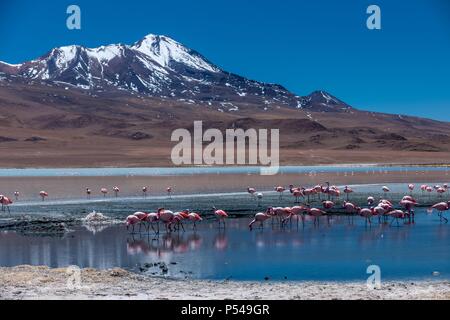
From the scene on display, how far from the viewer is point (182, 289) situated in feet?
29.4

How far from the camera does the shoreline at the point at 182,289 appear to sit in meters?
8.23

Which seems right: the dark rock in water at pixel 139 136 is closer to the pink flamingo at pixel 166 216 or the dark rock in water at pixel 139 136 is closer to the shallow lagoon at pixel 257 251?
the shallow lagoon at pixel 257 251

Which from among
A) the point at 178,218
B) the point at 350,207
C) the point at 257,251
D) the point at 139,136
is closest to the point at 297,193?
the point at 350,207

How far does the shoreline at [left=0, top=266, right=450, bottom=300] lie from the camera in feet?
27.0

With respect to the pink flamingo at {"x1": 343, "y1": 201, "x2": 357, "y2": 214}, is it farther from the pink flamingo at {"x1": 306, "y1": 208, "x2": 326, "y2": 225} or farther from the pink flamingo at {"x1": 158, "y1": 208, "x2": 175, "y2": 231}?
the pink flamingo at {"x1": 158, "y1": 208, "x2": 175, "y2": 231}

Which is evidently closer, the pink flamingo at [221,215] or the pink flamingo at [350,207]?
the pink flamingo at [221,215]

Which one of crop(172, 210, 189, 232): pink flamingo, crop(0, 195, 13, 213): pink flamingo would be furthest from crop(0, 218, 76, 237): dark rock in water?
crop(172, 210, 189, 232): pink flamingo

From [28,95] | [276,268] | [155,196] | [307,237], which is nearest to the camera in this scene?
[276,268]

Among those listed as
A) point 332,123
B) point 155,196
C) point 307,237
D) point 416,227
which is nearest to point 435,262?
point 307,237

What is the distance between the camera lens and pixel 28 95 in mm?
155250

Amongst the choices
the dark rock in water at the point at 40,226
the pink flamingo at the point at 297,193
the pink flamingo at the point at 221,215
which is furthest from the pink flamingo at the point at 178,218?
the pink flamingo at the point at 297,193

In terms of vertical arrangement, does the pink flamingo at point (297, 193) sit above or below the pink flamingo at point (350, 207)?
above
